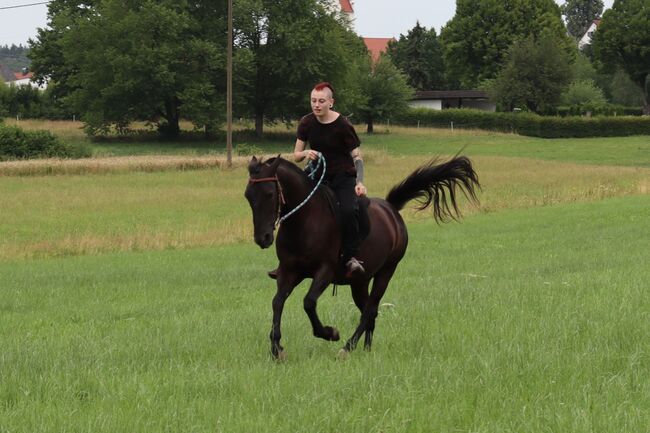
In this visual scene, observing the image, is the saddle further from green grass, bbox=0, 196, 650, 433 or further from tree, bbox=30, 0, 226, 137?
tree, bbox=30, 0, 226, 137

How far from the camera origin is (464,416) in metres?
4.88

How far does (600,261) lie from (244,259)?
899cm

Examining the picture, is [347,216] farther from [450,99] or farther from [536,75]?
[450,99]

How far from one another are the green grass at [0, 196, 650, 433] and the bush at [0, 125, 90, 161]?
4529cm

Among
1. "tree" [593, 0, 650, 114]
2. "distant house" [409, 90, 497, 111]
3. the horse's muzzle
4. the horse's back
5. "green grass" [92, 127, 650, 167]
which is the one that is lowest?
"green grass" [92, 127, 650, 167]

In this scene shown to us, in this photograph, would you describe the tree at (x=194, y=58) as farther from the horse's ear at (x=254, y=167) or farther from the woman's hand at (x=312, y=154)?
the horse's ear at (x=254, y=167)

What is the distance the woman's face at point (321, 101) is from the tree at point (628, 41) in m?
108

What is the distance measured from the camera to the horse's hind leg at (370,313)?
7672 millimetres

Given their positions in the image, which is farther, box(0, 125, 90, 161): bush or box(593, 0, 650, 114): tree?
box(593, 0, 650, 114): tree

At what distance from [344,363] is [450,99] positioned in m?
118

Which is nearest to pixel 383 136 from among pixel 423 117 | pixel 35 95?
pixel 423 117

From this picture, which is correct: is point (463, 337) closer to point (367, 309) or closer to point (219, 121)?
point (367, 309)

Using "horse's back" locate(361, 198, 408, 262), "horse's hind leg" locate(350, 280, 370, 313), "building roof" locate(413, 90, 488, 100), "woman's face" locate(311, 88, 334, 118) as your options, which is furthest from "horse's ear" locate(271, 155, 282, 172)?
"building roof" locate(413, 90, 488, 100)

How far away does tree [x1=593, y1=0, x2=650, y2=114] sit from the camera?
109 meters
